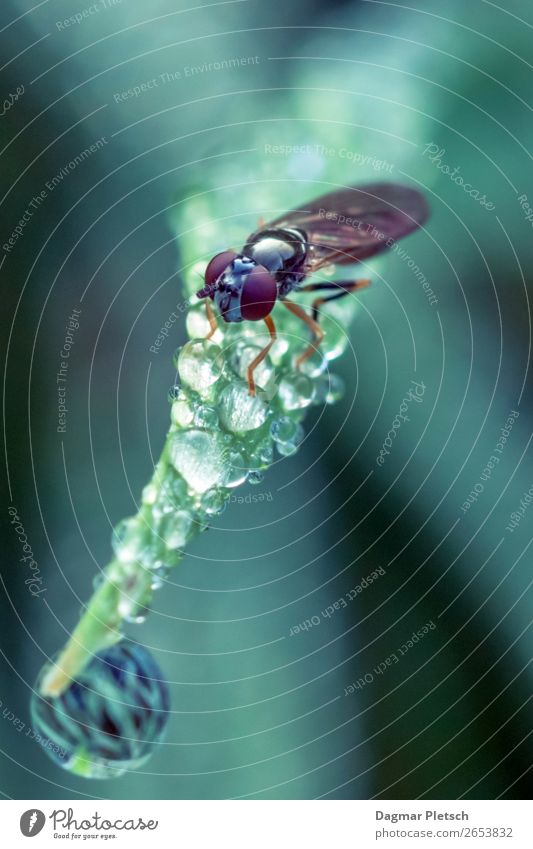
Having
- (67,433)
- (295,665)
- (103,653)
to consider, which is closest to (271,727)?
(295,665)

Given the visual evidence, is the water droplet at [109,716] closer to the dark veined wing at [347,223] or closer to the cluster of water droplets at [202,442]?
the cluster of water droplets at [202,442]

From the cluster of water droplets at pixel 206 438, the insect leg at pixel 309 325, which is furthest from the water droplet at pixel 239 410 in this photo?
the insect leg at pixel 309 325

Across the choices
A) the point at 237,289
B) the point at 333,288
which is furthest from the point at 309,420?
the point at 237,289

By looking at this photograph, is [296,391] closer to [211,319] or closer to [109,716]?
[211,319]

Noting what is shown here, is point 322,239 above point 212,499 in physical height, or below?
above

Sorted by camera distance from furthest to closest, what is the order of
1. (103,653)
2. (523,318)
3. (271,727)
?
(523,318)
(271,727)
(103,653)

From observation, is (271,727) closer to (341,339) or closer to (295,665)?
(295,665)
